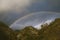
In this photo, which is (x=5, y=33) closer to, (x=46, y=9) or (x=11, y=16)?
(x=11, y=16)

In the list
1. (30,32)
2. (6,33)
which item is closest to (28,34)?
(30,32)

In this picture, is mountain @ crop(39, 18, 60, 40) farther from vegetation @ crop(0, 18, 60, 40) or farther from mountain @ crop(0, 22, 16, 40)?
mountain @ crop(0, 22, 16, 40)

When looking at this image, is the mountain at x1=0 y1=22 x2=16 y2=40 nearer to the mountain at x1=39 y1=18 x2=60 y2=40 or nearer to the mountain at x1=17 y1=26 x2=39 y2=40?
the mountain at x1=17 y1=26 x2=39 y2=40

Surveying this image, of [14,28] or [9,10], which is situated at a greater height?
[9,10]

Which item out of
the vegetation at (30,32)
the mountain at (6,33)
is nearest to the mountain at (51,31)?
the vegetation at (30,32)

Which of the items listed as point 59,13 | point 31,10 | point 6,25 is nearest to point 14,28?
point 6,25

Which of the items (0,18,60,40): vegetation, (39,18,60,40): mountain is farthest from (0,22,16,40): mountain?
(39,18,60,40): mountain

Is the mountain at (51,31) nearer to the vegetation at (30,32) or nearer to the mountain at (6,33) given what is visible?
the vegetation at (30,32)
